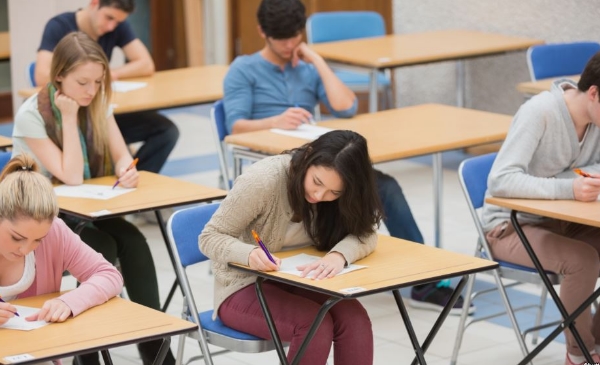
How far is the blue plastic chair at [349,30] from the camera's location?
22.8 feet

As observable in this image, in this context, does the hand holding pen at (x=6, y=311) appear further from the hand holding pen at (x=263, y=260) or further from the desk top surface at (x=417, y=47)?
the desk top surface at (x=417, y=47)

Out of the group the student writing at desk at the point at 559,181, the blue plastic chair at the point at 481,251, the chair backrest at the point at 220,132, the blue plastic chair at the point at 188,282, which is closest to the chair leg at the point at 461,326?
the blue plastic chair at the point at 481,251

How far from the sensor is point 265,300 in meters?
3.01

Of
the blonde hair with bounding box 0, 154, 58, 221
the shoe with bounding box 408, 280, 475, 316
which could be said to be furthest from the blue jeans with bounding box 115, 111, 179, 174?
the blonde hair with bounding box 0, 154, 58, 221

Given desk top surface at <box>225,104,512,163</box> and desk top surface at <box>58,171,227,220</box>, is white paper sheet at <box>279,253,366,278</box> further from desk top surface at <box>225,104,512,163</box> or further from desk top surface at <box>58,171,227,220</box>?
desk top surface at <box>225,104,512,163</box>

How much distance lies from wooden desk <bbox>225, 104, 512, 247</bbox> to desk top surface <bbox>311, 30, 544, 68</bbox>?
123cm

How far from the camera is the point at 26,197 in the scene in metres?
2.66

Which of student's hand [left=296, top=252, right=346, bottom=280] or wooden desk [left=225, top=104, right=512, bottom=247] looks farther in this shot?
wooden desk [left=225, top=104, right=512, bottom=247]

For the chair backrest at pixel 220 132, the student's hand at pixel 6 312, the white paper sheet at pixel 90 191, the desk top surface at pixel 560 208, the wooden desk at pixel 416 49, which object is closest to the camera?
the student's hand at pixel 6 312

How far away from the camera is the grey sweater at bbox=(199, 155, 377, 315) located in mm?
3082

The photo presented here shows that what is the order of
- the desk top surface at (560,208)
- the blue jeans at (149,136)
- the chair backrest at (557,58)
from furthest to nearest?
the chair backrest at (557,58) → the blue jeans at (149,136) → the desk top surface at (560,208)

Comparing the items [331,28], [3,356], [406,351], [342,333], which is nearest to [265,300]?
[342,333]

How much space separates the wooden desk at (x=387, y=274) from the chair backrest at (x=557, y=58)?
2.84 metres

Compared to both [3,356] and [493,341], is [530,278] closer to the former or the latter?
[493,341]
